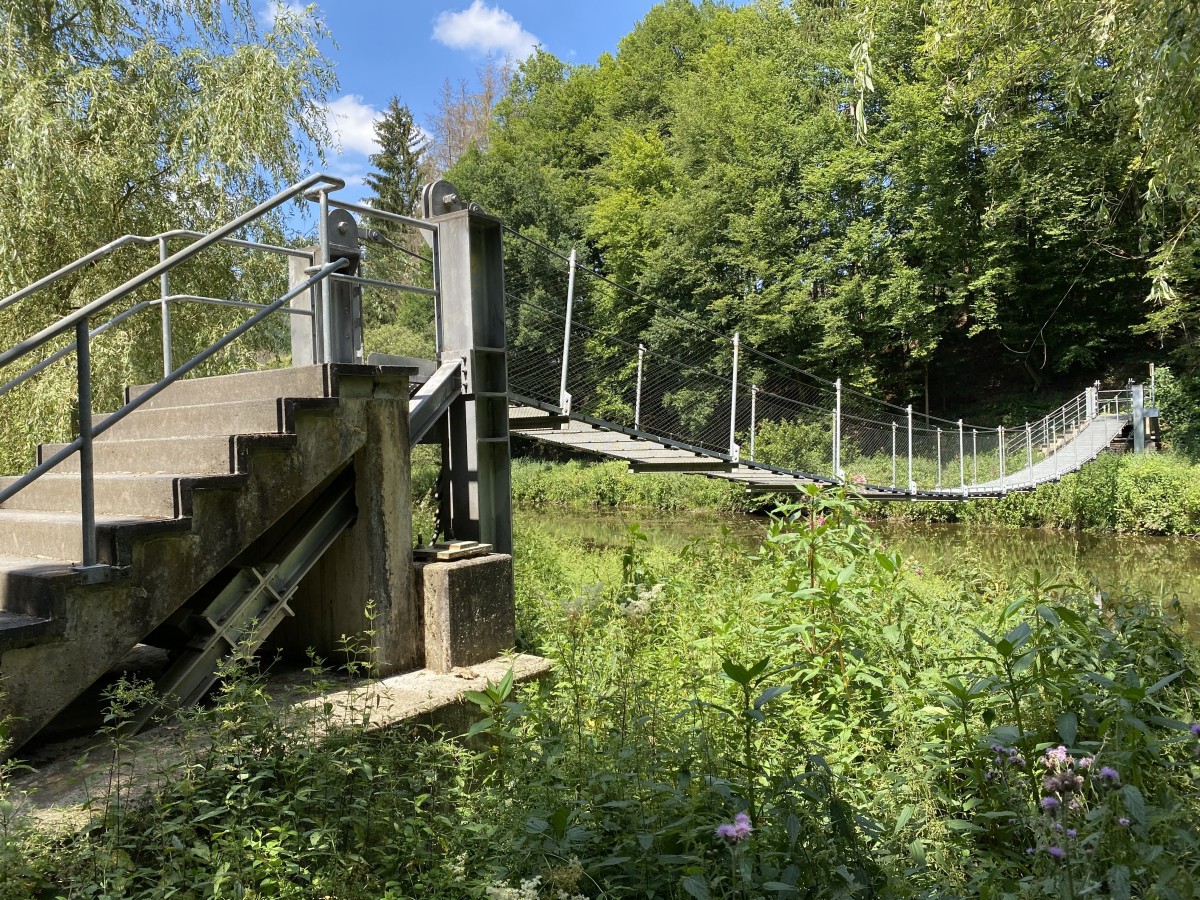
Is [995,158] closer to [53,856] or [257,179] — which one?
[257,179]

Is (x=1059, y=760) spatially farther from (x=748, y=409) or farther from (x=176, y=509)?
(x=748, y=409)

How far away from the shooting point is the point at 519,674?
356 cm

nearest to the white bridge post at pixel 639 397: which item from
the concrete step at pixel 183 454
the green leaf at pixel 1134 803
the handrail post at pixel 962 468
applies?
the concrete step at pixel 183 454

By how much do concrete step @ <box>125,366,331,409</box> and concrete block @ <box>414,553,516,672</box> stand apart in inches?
37.0

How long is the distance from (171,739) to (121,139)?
279 inches

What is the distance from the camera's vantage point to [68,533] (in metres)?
2.86

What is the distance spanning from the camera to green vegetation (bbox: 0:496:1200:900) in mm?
1941

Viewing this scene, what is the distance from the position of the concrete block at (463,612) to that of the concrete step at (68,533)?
115 cm

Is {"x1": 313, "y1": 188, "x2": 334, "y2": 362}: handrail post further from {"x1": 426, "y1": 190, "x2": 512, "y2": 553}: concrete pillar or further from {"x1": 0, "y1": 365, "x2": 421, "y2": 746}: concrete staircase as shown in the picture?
{"x1": 426, "y1": 190, "x2": 512, "y2": 553}: concrete pillar

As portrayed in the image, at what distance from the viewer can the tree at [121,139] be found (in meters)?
7.25

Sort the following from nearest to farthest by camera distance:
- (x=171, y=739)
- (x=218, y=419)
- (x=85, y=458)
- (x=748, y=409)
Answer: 1. (x=85, y=458)
2. (x=171, y=739)
3. (x=218, y=419)
4. (x=748, y=409)

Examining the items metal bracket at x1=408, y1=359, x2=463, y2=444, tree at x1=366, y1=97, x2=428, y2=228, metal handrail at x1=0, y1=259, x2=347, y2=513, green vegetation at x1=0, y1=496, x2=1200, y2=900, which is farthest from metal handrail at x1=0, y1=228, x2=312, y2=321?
tree at x1=366, y1=97, x2=428, y2=228

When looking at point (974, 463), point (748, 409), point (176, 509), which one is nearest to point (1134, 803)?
point (176, 509)

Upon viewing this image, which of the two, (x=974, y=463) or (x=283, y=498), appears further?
(x=974, y=463)
